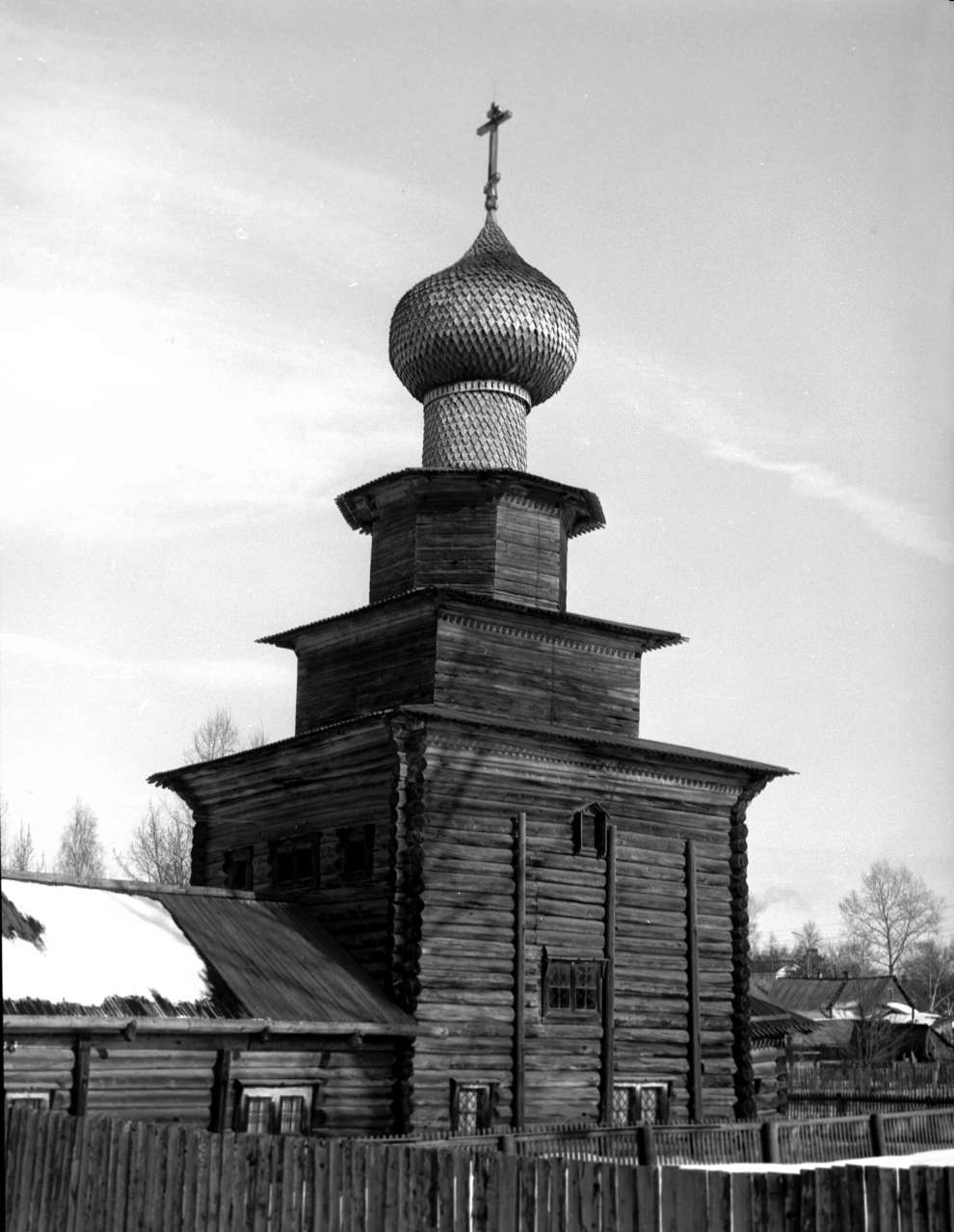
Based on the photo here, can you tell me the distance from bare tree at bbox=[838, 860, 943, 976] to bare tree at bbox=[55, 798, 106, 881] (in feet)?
190

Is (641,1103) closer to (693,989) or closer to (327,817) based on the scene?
(693,989)

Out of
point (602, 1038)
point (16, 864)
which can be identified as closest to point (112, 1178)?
point (602, 1038)

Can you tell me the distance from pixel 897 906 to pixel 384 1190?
94345 millimetres

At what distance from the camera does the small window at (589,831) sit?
76.2 ft

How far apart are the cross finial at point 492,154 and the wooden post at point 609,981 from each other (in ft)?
43.0

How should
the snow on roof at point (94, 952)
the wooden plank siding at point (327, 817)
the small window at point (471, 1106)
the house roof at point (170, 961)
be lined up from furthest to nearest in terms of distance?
1. the wooden plank siding at point (327, 817)
2. the small window at point (471, 1106)
3. the house roof at point (170, 961)
4. the snow on roof at point (94, 952)

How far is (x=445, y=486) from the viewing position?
25.9 m

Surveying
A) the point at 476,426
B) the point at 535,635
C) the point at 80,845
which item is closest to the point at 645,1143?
the point at 535,635

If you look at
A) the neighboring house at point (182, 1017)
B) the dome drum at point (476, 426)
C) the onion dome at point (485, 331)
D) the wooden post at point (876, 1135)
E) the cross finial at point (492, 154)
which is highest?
the cross finial at point (492, 154)

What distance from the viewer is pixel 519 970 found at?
21844mm

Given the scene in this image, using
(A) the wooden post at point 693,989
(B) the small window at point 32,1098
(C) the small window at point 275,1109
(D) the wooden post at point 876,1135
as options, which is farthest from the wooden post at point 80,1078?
(D) the wooden post at point 876,1135

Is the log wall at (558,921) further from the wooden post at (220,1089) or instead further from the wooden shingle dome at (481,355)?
the wooden shingle dome at (481,355)

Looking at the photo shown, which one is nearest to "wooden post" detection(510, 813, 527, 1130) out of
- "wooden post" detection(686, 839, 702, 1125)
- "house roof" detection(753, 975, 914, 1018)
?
"wooden post" detection(686, 839, 702, 1125)

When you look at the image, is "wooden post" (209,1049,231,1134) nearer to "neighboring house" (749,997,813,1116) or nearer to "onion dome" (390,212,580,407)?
"neighboring house" (749,997,813,1116)
